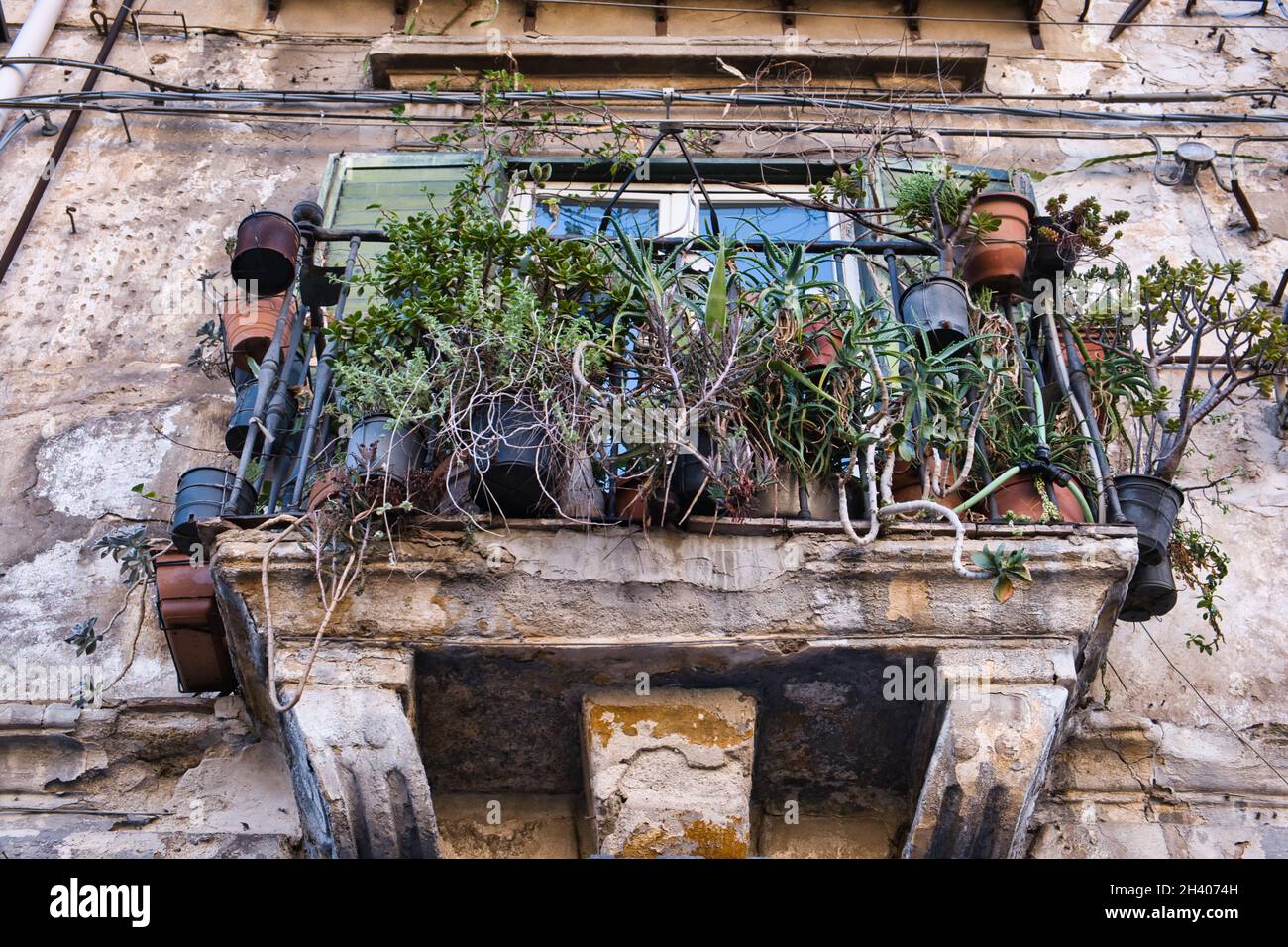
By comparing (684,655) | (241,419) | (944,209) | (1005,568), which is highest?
(944,209)

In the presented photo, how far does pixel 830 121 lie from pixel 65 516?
351 centimetres

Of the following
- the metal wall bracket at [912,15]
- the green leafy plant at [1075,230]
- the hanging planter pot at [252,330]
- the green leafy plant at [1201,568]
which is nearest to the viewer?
the green leafy plant at [1201,568]

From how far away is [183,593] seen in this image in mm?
4887

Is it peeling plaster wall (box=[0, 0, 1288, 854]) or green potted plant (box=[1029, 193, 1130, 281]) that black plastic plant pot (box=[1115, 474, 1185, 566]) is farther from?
green potted plant (box=[1029, 193, 1130, 281])

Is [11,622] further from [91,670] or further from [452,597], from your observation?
[452,597]

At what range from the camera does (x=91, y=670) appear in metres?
5.23

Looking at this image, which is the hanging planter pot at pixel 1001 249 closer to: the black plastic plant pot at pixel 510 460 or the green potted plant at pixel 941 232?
the green potted plant at pixel 941 232

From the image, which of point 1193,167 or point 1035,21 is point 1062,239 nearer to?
point 1193,167

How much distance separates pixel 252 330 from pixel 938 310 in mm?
2352

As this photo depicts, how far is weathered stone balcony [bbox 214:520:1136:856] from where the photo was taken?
446 centimetres

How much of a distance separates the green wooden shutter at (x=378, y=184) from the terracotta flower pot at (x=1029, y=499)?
101 inches

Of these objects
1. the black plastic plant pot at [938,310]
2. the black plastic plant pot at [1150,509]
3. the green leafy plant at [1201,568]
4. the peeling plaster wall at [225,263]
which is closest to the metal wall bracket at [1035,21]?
the peeling plaster wall at [225,263]

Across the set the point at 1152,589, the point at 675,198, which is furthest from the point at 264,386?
the point at 1152,589

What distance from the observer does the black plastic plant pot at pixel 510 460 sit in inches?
177
